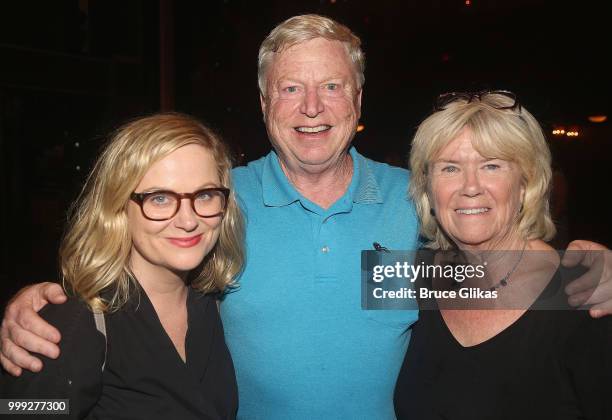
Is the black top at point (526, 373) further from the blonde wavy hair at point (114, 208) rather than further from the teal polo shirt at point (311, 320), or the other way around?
the blonde wavy hair at point (114, 208)

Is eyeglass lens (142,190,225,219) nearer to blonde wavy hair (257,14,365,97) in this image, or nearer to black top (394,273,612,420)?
blonde wavy hair (257,14,365,97)

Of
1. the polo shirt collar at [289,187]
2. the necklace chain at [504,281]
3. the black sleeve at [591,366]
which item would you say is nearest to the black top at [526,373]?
the black sleeve at [591,366]

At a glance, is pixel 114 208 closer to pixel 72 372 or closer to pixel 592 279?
pixel 72 372

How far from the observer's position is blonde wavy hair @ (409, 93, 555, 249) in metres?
1.98

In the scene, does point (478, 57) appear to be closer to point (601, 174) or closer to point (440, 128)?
point (601, 174)

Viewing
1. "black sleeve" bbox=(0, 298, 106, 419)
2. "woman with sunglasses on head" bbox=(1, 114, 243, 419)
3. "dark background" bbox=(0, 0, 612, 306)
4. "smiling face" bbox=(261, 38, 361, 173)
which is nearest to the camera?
"black sleeve" bbox=(0, 298, 106, 419)

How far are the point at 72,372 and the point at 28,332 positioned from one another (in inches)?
8.2

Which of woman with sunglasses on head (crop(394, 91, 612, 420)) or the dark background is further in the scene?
the dark background

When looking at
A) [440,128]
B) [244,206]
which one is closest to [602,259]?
[440,128]

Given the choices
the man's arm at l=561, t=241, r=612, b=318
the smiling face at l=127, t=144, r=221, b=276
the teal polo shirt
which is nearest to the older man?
the teal polo shirt

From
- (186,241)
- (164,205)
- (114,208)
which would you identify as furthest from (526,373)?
(114,208)

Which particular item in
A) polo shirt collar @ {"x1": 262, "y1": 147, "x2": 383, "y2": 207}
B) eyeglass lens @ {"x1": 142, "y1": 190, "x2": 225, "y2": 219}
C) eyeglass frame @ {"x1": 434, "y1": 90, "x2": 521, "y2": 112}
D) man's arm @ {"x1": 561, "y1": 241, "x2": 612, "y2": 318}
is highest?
eyeglass frame @ {"x1": 434, "y1": 90, "x2": 521, "y2": 112}

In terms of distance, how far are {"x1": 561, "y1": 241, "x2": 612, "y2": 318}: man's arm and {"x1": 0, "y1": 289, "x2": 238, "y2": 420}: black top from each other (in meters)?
1.39

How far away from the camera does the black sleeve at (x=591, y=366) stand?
5.18 feet
